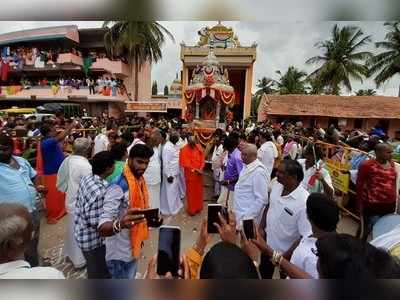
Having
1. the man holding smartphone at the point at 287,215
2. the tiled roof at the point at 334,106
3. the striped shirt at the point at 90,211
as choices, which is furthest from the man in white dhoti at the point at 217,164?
the tiled roof at the point at 334,106

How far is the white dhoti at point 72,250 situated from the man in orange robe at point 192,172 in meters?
2.49

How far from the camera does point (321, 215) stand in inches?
66.6

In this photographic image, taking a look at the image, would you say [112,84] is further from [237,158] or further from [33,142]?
[237,158]

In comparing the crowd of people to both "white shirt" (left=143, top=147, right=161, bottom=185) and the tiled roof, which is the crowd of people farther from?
the tiled roof

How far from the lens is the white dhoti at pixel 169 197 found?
18.2 feet

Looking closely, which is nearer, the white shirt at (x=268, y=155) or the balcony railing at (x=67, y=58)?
the white shirt at (x=268, y=155)

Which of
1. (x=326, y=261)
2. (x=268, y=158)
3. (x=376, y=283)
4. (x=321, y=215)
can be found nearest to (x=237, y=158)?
(x=268, y=158)

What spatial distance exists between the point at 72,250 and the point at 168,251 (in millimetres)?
3052

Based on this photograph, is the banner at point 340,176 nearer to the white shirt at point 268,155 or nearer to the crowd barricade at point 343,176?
the crowd barricade at point 343,176

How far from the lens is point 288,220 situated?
2.33 meters

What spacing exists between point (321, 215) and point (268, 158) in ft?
13.4

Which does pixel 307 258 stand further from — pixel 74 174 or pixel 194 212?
pixel 194 212

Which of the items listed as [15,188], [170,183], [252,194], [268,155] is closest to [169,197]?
[170,183]

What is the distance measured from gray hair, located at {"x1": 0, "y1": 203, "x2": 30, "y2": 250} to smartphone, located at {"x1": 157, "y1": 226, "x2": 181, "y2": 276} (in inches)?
21.3
